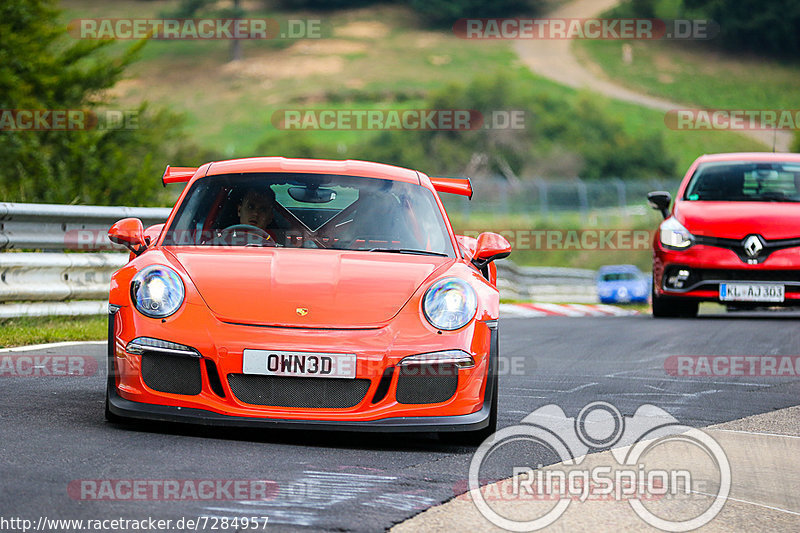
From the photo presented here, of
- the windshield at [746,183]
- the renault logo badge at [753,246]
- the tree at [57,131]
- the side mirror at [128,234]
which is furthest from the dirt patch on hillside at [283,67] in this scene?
the side mirror at [128,234]

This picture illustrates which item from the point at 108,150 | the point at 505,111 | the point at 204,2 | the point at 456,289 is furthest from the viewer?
the point at 204,2

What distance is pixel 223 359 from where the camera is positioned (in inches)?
207

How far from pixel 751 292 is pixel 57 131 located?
12.1 meters

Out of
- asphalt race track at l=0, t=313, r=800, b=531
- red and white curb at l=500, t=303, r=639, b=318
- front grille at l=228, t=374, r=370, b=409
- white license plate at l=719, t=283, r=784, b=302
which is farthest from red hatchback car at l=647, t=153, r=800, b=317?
front grille at l=228, t=374, r=370, b=409

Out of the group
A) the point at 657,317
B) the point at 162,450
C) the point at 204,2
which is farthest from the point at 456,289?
the point at 204,2

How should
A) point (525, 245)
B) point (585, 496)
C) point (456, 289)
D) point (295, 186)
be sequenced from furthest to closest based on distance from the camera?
1. point (525, 245)
2. point (295, 186)
3. point (456, 289)
4. point (585, 496)

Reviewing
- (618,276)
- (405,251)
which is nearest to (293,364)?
(405,251)

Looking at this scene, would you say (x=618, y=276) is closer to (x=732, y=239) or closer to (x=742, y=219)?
(x=742, y=219)

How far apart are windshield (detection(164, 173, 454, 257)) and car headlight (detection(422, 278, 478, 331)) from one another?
61cm

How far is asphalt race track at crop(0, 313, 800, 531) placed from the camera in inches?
161

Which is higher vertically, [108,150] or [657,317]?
[108,150]

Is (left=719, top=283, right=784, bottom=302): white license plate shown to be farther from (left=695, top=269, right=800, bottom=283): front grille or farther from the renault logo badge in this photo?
the renault logo badge

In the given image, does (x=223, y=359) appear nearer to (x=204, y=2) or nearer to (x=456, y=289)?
(x=456, y=289)

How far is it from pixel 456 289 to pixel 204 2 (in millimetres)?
102206
